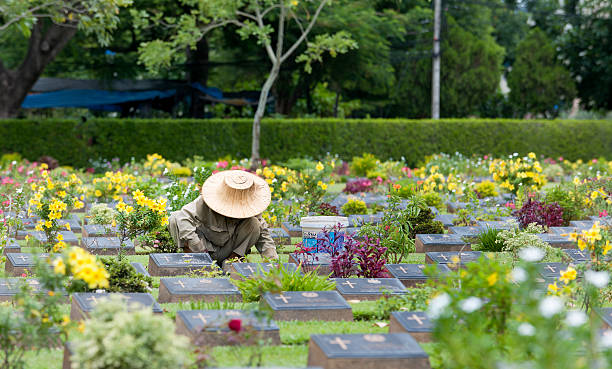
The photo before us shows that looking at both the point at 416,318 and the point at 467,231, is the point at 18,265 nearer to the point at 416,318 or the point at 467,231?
the point at 416,318

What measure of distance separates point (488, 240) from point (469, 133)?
592 inches

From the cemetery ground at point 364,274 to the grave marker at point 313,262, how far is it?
14 millimetres

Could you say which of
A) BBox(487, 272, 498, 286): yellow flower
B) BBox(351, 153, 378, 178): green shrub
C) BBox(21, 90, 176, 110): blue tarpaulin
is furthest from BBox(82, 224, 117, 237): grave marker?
BBox(21, 90, 176, 110): blue tarpaulin

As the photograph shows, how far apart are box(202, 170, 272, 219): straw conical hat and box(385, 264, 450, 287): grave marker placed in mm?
1428

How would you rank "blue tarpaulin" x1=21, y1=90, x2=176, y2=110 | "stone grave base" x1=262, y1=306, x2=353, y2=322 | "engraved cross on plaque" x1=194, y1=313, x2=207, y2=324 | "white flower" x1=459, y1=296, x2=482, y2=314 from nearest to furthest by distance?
1. "white flower" x1=459, y1=296, x2=482, y2=314
2. "engraved cross on plaque" x1=194, y1=313, x2=207, y2=324
3. "stone grave base" x1=262, y1=306, x2=353, y2=322
4. "blue tarpaulin" x1=21, y1=90, x2=176, y2=110

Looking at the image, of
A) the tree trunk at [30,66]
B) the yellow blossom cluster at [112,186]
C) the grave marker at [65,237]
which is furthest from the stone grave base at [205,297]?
the tree trunk at [30,66]

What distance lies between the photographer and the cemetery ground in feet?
13.7

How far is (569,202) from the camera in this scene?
1118cm

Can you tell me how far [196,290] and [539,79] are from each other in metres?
27.3

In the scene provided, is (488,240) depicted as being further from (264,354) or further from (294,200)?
(264,354)

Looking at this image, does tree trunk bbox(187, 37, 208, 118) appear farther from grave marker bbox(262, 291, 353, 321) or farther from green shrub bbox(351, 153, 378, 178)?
grave marker bbox(262, 291, 353, 321)

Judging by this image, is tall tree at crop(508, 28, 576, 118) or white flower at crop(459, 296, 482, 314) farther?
tall tree at crop(508, 28, 576, 118)

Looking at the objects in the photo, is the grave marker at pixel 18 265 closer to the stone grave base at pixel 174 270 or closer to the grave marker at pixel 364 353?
the stone grave base at pixel 174 270

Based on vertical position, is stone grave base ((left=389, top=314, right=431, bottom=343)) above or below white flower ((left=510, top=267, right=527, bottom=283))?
below
